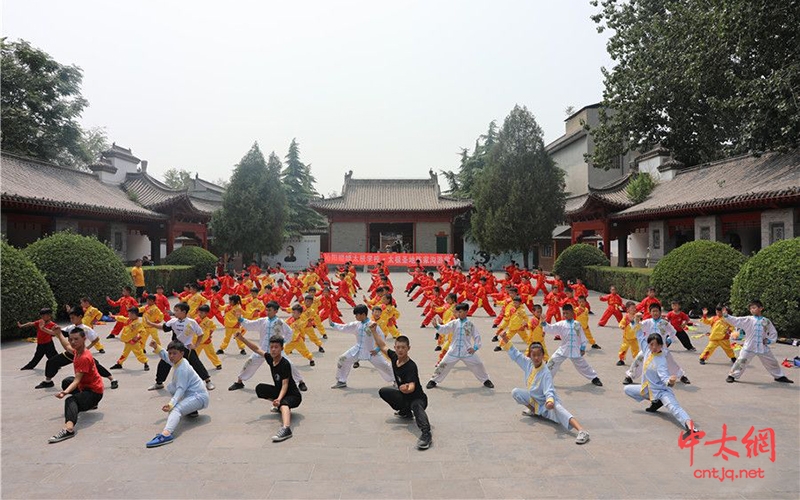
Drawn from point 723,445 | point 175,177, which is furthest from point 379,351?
point 175,177

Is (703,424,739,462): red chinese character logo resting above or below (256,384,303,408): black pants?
below

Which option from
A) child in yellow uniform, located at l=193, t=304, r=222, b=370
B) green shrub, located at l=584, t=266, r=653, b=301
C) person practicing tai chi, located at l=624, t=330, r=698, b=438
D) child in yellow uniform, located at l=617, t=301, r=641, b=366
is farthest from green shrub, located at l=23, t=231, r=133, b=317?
green shrub, located at l=584, t=266, r=653, b=301

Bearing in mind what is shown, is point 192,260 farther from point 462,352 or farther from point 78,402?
point 462,352

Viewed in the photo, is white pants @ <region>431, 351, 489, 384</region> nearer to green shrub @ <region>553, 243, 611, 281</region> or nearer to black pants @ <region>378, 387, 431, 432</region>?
black pants @ <region>378, 387, 431, 432</region>

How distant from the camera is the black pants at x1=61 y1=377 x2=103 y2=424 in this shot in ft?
17.4

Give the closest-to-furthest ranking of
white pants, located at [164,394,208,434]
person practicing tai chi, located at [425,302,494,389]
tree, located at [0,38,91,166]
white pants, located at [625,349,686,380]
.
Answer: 1. white pants, located at [164,394,208,434]
2. white pants, located at [625,349,686,380]
3. person practicing tai chi, located at [425,302,494,389]
4. tree, located at [0,38,91,166]

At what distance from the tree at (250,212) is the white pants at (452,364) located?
21.4m

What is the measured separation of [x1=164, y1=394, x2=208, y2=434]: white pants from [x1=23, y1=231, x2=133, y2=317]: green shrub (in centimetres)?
→ 858

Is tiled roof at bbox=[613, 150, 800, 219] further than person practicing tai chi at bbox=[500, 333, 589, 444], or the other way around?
tiled roof at bbox=[613, 150, 800, 219]

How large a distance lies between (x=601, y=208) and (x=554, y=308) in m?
13.4

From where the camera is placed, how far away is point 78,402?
552cm

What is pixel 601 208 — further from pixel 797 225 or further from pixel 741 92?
pixel 797 225

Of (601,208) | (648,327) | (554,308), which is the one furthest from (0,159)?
(601,208)

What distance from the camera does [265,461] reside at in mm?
4574
